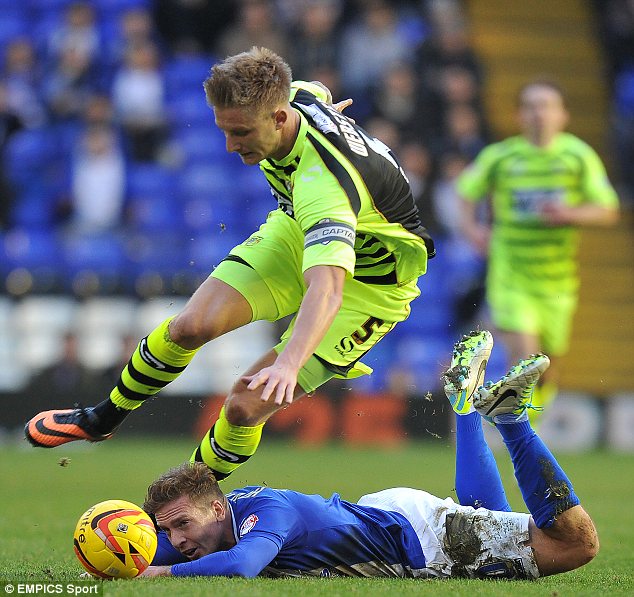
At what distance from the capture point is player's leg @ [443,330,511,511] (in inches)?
227

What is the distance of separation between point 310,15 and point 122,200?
3.51 m

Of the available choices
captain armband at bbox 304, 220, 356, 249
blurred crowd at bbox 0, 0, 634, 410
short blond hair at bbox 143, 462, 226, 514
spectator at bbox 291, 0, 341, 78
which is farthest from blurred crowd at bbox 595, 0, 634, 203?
short blond hair at bbox 143, 462, 226, 514

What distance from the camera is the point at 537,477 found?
5512 mm

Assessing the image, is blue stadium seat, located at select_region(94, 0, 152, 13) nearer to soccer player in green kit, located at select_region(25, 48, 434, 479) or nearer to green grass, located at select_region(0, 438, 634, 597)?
green grass, located at select_region(0, 438, 634, 597)

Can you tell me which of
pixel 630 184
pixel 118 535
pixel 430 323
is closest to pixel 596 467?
pixel 430 323

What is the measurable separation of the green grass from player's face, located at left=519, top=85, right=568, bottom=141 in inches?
116

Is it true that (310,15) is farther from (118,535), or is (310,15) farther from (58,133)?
(118,535)

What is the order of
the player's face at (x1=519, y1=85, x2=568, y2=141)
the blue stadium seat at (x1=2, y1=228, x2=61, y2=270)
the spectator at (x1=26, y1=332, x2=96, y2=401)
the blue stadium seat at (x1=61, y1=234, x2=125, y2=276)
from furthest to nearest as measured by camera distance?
the blue stadium seat at (x1=61, y1=234, x2=125, y2=276)
the blue stadium seat at (x1=2, y1=228, x2=61, y2=270)
the spectator at (x1=26, y1=332, x2=96, y2=401)
the player's face at (x1=519, y1=85, x2=568, y2=141)

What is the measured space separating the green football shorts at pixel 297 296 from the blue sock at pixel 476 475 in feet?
2.49

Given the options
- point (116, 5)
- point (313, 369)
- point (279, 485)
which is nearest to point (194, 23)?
point (116, 5)

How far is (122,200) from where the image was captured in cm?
1502

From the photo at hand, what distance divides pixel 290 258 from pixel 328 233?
1.05 metres

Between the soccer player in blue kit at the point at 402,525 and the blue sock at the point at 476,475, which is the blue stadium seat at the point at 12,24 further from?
the soccer player in blue kit at the point at 402,525

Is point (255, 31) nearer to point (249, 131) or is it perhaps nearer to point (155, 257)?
point (155, 257)
